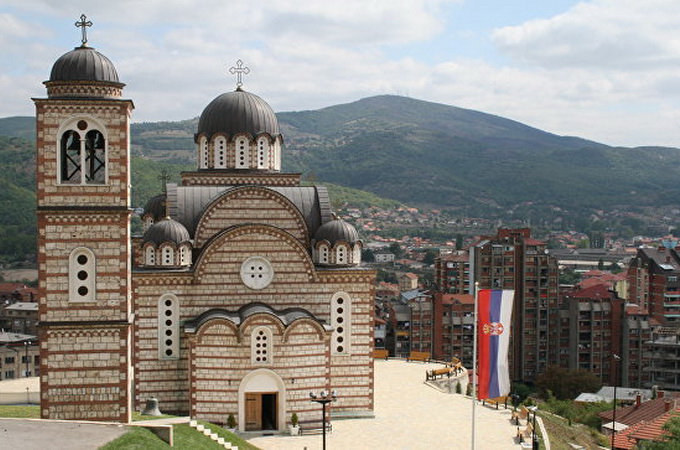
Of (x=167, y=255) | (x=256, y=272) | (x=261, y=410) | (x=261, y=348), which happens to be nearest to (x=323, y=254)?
(x=256, y=272)

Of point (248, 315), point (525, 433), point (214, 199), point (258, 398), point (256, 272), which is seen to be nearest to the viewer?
point (525, 433)

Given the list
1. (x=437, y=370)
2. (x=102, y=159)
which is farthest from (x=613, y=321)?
(x=102, y=159)

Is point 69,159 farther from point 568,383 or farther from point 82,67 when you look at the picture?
point 568,383

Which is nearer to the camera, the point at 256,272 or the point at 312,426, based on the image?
the point at 312,426

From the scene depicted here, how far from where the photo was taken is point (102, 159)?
88.3 feet

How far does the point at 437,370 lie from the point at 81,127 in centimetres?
2350

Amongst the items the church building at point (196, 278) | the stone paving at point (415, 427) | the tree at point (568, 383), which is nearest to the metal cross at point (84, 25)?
the church building at point (196, 278)

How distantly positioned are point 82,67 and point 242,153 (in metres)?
12.4

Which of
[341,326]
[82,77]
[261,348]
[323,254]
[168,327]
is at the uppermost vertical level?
[82,77]

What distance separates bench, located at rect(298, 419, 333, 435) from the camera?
32456 millimetres

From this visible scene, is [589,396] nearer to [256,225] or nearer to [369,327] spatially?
[369,327]

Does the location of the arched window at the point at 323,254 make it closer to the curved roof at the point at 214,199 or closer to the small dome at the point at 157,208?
the curved roof at the point at 214,199

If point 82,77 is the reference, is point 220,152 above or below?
below

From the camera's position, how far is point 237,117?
38.5m
